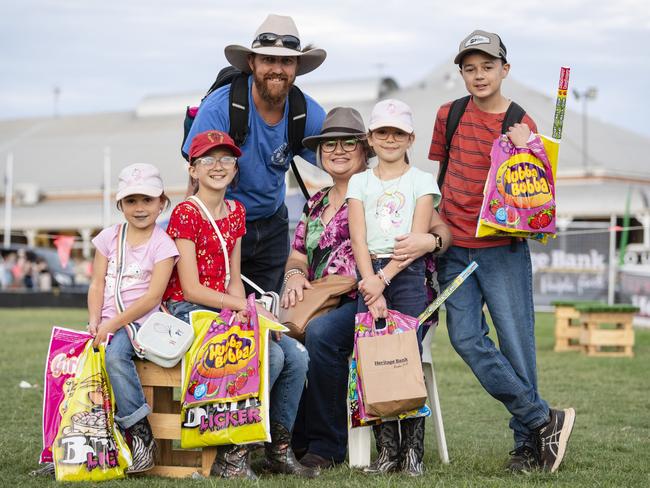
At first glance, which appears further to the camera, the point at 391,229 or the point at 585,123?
the point at 585,123

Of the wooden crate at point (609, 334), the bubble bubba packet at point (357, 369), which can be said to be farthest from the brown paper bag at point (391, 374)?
the wooden crate at point (609, 334)

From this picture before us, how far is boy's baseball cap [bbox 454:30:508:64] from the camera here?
191 inches

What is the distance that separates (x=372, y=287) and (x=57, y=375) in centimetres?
154

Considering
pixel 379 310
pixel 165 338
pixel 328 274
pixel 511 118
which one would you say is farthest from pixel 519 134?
pixel 165 338

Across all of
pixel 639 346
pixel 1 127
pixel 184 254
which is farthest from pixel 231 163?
pixel 1 127

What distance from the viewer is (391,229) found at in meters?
4.87

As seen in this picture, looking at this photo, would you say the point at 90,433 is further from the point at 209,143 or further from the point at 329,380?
the point at 209,143

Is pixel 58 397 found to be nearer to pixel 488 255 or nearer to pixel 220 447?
pixel 220 447

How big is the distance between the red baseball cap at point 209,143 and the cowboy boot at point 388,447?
154 centimetres

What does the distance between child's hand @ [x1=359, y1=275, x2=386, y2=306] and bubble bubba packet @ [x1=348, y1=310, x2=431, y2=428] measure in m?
0.09

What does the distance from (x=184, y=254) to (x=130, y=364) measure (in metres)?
0.58

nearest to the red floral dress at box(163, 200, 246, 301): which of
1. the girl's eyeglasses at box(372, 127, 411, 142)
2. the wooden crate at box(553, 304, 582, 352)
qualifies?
the girl's eyeglasses at box(372, 127, 411, 142)

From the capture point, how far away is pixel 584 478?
4727 millimetres

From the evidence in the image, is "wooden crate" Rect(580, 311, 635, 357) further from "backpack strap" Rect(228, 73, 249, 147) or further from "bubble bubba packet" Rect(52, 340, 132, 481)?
"bubble bubba packet" Rect(52, 340, 132, 481)
